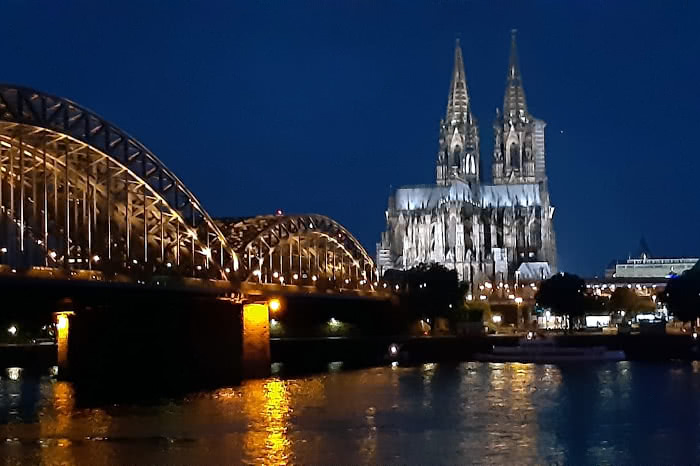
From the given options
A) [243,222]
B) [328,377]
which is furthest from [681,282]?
[328,377]

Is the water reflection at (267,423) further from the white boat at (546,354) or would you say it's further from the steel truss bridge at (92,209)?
the white boat at (546,354)

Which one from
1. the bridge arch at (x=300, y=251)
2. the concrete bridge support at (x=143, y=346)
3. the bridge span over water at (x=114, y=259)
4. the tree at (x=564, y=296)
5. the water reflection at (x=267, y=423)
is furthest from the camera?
the tree at (x=564, y=296)

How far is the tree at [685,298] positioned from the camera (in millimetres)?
134100

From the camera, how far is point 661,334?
11538 centimetres

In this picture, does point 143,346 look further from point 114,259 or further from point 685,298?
point 685,298

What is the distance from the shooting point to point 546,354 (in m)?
109

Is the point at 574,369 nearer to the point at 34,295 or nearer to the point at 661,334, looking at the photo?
the point at 661,334

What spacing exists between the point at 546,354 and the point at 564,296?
48115mm

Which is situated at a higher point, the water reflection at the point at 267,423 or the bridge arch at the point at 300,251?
the bridge arch at the point at 300,251

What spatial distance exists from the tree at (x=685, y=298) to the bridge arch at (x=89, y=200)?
5631 cm

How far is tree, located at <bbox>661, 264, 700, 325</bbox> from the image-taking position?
5280 inches

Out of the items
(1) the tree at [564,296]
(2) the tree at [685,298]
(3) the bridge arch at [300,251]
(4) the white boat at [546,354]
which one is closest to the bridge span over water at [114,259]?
(3) the bridge arch at [300,251]

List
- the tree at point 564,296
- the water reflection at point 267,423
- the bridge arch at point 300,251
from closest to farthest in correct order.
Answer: the water reflection at point 267,423 < the bridge arch at point 300,251 < the tree at point 564,296

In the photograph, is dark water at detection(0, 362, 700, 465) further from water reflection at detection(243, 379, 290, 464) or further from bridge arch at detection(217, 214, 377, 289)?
bridge arch at detection(217, 214, 377, 289)
